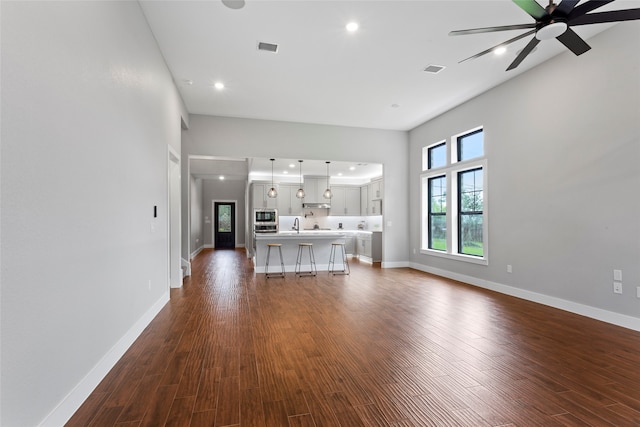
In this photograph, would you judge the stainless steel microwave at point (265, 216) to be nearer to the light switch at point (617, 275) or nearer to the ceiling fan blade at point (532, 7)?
the light switch at point (617, 275)

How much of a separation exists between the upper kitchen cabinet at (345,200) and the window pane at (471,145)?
15.5 ft

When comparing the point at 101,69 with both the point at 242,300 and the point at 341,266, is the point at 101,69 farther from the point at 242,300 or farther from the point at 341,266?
the point at 341,266

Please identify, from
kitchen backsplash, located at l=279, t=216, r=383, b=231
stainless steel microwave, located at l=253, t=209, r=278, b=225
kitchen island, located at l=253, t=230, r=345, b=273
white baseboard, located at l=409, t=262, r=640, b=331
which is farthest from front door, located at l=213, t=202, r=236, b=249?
white baseboard, located at l=409, t=262, r=640, b=331

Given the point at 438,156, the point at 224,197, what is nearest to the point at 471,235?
the point at 438,156

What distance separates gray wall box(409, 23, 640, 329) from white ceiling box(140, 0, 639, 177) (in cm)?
38

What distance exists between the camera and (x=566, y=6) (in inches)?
91.7

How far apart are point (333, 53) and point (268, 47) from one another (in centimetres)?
85

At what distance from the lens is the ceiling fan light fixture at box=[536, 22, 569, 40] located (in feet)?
8.08

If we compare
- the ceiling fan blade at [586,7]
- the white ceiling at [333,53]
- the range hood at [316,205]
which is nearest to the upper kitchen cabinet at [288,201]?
the range hood at [316,205]

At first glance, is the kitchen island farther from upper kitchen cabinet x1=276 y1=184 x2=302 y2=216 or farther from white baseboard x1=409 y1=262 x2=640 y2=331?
upper kitchen cabinet x1=276 y1=184 x2=302 y2=216

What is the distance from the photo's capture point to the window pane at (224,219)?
13828 mm

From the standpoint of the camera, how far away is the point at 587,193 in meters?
3.99

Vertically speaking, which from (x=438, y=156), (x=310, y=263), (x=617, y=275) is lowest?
(x=310, y=263)

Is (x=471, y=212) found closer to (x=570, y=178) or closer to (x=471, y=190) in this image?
(x=471, y=190)
